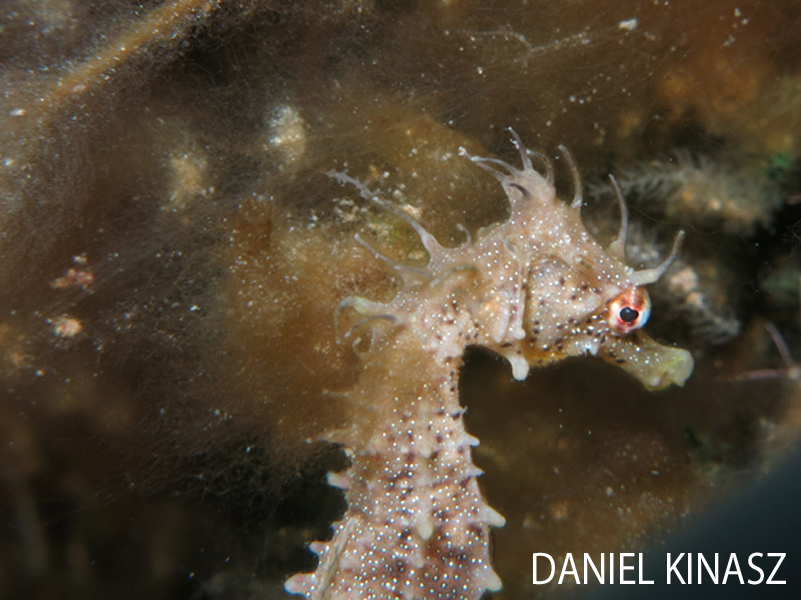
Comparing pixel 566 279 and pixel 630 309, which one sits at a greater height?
pixel 566 279

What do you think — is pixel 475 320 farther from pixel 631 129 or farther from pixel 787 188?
pixel 787 188

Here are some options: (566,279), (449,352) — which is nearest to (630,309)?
(566,279)

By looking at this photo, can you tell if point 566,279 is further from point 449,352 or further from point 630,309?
point 449,352

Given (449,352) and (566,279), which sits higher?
(566,279)

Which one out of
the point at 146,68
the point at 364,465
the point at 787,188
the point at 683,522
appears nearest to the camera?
the point at 146,68

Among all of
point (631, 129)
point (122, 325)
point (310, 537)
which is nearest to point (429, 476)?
point (310, 537)

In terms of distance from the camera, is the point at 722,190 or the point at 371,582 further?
the point at 722,190
